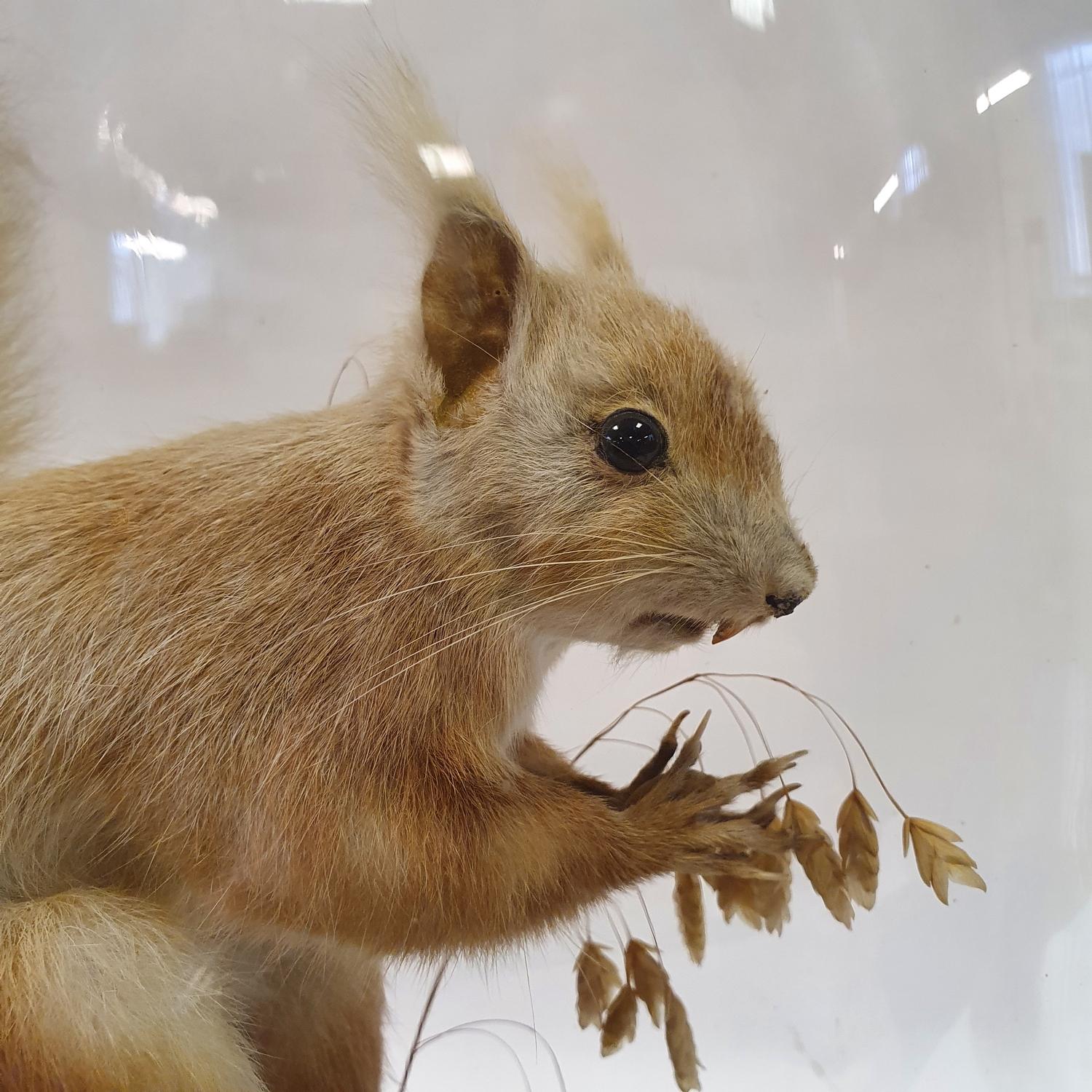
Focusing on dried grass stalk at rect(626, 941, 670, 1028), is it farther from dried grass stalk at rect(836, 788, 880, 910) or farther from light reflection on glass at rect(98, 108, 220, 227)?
light reflection on glass at rect(98, 108, 220, 227)

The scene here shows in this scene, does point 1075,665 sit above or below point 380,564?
below

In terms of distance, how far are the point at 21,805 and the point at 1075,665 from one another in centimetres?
112

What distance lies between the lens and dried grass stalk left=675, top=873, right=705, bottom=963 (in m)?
0.74

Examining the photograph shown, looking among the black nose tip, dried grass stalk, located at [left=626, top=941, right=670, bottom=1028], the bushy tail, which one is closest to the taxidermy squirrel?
the black nose tip

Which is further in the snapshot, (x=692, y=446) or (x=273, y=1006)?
(x=273, y=1006)

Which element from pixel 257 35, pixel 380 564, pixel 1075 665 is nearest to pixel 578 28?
pixel 257 35

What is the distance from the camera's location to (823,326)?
1.10 m

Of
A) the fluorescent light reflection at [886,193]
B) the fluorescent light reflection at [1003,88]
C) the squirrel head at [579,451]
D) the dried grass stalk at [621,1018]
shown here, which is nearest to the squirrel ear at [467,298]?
the squirrel head at [579,451]

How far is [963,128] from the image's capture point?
1.06 m

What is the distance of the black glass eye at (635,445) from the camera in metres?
0.62

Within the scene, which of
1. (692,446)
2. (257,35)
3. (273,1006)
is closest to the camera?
(692,446)

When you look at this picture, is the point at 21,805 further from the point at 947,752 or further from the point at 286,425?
the point at 947,752

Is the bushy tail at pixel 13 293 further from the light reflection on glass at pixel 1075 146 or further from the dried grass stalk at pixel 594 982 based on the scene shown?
the light reflection on glass at pixel 1075 146

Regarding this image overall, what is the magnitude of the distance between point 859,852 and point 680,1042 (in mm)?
213
